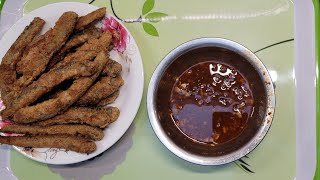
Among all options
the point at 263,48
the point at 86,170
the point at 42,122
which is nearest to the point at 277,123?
the point at 263,48

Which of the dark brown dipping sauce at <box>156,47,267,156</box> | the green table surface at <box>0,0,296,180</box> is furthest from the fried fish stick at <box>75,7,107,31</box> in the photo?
the dark brown dipping sauce at <box>156,47,267,156</box>

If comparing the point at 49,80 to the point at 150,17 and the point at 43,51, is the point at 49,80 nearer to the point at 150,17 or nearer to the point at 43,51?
the point at 43,51

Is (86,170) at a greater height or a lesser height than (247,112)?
lesser

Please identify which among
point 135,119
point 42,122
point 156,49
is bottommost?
point 42,122

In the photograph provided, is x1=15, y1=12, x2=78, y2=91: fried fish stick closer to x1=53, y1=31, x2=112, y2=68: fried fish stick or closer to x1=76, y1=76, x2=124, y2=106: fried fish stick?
x1=53, y1=31, x2=112, y2=68: fried fish stick

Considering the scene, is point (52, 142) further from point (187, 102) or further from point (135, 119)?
point (187, 102)

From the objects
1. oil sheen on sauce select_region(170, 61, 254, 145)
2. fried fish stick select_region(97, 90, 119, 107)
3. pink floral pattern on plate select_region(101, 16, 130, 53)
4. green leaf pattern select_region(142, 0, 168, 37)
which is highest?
green leaf pattern select_region(142, 0, 168, 37)

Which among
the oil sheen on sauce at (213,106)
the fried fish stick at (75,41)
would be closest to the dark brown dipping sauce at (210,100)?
the oil sheen on sauce at (213,106)
